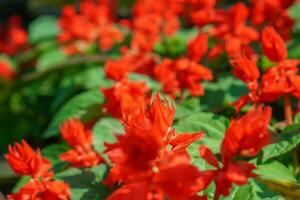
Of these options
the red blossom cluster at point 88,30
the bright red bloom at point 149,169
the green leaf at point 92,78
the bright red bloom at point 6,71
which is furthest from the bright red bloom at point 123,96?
the bright red bloom at point 6,71

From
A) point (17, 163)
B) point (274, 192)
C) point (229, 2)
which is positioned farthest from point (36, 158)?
point (229, 2)

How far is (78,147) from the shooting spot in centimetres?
135

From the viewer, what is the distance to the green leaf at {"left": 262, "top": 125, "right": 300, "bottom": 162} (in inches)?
48.7

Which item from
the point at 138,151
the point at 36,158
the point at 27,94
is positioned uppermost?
the point at 138,151

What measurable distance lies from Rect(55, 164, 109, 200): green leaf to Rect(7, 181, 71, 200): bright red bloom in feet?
0.31

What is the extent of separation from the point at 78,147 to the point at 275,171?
0.48m

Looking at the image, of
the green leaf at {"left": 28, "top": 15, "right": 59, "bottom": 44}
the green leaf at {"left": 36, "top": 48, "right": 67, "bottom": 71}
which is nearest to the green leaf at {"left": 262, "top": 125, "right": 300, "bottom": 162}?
the green leaf at {"left": 36, "top": 48, "right": 67, "bottom": 71}

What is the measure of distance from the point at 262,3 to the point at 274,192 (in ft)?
3.24

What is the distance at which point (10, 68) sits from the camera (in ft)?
10.0

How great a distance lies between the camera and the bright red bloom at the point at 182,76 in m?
1.70

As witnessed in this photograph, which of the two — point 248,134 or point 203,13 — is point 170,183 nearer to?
point 248,134

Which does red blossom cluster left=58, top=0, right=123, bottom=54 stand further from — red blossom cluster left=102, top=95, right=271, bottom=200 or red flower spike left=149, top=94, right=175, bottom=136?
red blossom cluster left=102, top=95, right=271, bottom=200

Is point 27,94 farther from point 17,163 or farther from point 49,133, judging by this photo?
point 17,163

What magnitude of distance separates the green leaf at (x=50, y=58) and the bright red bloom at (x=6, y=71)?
220 millimetres
